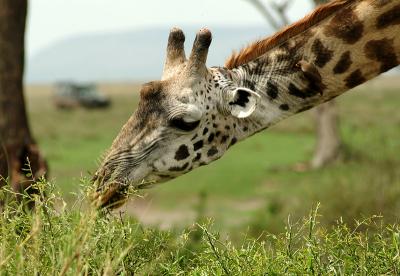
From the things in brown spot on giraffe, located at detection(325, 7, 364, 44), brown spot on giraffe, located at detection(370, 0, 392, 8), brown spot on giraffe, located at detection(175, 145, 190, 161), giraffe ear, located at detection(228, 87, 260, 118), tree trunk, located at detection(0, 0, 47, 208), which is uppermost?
brown spot on giraffe, located at detection(370, 0, 392, 8)

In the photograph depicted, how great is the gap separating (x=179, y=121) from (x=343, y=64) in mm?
1491

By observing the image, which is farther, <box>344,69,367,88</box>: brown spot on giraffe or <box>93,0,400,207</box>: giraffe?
<box>344,69,367,88</box>: brown spot on giraffe

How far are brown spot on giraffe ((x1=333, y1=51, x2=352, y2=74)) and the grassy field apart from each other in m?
1.30

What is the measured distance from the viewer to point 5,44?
10.2 meters

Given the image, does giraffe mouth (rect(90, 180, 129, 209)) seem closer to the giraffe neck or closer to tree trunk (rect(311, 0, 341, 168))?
the giraffe neck

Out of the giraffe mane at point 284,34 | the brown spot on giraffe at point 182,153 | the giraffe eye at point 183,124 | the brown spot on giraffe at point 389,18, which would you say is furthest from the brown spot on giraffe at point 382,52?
the brown spot on giraffe at point 182,153

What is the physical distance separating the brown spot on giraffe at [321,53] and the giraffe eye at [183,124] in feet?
3.80

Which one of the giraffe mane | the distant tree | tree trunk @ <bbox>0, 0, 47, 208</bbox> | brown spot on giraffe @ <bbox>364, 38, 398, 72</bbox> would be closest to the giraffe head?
the giraffe mane

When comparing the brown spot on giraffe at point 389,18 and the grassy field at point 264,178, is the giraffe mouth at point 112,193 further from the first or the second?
the brown spot on giraffe at point 389,18

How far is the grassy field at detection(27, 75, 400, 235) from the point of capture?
44.4ft

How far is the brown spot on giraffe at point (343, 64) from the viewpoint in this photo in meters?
6.67

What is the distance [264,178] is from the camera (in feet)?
A: 77.6

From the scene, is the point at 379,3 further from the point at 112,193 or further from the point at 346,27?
the point at 112,193

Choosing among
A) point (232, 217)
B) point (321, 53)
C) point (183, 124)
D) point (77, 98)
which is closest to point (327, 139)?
point (232, 217)
